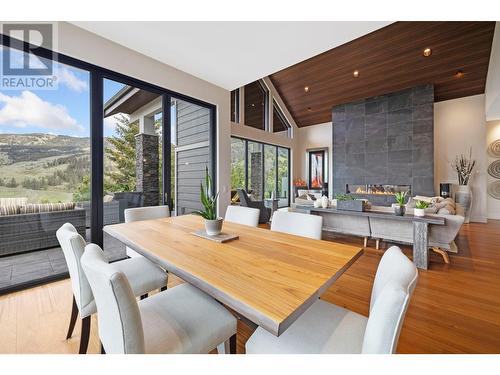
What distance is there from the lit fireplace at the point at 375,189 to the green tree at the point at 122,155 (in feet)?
19.7

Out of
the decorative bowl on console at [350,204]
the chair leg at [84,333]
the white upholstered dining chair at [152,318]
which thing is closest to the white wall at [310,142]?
the decorative bowl on console at [350,204]

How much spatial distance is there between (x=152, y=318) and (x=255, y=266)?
1.73 feet

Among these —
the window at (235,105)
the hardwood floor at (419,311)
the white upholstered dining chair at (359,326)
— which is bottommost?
the hardwood floor at (419,311)

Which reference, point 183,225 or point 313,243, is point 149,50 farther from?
point 313,243

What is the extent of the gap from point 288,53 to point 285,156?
208 inches

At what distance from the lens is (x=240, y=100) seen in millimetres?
6277

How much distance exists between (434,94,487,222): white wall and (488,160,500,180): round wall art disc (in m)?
0.29

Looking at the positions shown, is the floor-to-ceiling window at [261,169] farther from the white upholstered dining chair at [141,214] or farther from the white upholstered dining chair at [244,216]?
the white upholstered dining chair at [244,216]

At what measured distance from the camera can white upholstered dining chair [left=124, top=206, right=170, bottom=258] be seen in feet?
7.27

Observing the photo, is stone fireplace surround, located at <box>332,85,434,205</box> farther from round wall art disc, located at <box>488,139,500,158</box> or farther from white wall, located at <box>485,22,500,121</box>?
round wall art disc, located at <box>488,139,500,158</box>

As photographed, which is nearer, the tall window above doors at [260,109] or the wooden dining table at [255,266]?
the wooden dining table at [255,266]

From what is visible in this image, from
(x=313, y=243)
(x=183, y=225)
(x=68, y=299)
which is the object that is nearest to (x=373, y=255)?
(x=313, y=243)

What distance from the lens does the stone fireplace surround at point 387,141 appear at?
5668 mm

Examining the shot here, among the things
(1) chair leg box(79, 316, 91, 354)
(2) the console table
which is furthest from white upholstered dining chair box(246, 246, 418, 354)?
(2) the console table
